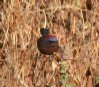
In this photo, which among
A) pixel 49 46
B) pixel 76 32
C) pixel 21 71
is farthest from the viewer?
pixel 76 32

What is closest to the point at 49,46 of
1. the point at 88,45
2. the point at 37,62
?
the point at 37,62

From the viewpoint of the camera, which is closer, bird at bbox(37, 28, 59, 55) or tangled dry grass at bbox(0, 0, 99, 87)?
bird at bbox(37, 28, 59, 55)

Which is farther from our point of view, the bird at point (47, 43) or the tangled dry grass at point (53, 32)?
the tangled dry grass at point (53, 32)

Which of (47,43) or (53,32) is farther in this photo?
(53,32)

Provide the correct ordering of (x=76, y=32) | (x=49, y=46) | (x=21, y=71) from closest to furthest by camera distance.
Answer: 1. (x=49, y=46)
2. (x=21, y=71)
3. (x=76, y=32)

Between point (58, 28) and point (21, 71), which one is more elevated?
point (58, 28)

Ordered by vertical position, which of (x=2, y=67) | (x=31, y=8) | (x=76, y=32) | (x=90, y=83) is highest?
(x=31, y=8)

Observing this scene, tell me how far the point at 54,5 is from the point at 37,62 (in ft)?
1.48

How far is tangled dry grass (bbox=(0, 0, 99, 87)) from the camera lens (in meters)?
2.66

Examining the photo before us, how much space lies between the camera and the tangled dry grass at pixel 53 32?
8.73ft

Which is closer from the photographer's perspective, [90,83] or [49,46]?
[49,46]

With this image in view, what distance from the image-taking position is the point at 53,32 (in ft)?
9.41

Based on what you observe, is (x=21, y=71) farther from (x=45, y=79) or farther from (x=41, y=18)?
(x=41, y=18)

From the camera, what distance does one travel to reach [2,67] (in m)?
2.72
